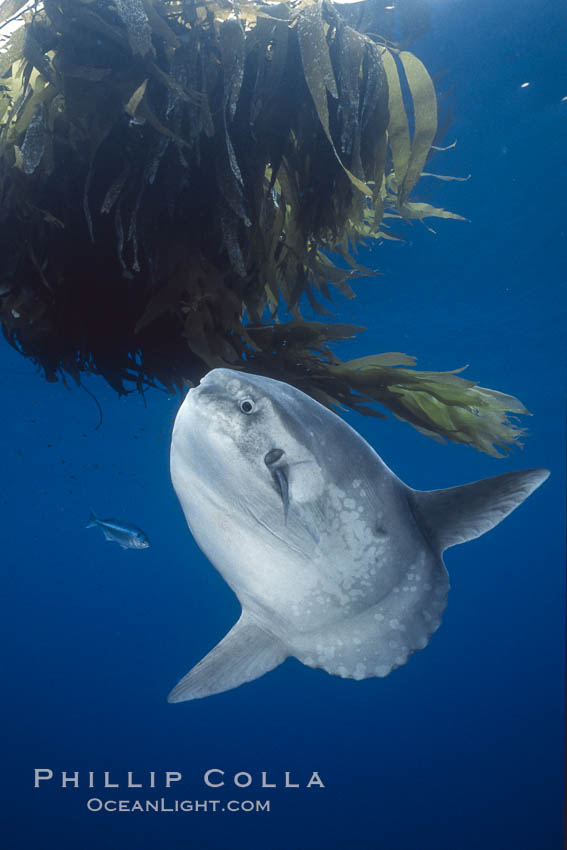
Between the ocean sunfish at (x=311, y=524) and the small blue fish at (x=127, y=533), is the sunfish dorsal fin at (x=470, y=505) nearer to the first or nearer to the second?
the ocean sunfish at (x=311, y=524)

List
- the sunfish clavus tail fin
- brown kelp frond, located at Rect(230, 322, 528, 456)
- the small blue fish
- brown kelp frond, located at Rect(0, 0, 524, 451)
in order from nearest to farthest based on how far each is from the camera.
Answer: the sunfish clavus tail fin < brown kelp frond, located at Rect(0, 0, 524, 451) < brown kelp frond, located at Rect(230, 322, 528, 456) < the small blue fish

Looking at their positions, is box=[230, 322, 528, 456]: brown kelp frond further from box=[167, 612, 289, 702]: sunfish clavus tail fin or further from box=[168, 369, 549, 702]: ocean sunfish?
box=[167, 612, 289, 702]: sunfish clavus tail fin

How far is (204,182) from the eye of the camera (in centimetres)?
247

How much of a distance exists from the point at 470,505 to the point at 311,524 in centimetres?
52

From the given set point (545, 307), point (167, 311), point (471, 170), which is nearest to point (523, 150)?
point (471, 170)

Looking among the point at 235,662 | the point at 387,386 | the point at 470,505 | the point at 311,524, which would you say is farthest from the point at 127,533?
the point at 470,505

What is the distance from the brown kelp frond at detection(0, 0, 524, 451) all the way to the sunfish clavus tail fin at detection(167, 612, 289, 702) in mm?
1549

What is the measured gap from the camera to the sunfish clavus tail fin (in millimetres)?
1724

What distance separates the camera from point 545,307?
9383mm

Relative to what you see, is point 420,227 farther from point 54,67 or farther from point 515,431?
point 54,67

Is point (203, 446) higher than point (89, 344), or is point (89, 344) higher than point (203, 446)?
point (203, 446)

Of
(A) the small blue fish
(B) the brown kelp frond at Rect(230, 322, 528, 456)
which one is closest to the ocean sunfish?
(B) the brown kelp frond at Rect(230, 322, 528, 456)

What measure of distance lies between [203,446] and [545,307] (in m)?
9.47

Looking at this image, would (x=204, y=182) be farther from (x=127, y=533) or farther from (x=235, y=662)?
(x=127, y=533)
